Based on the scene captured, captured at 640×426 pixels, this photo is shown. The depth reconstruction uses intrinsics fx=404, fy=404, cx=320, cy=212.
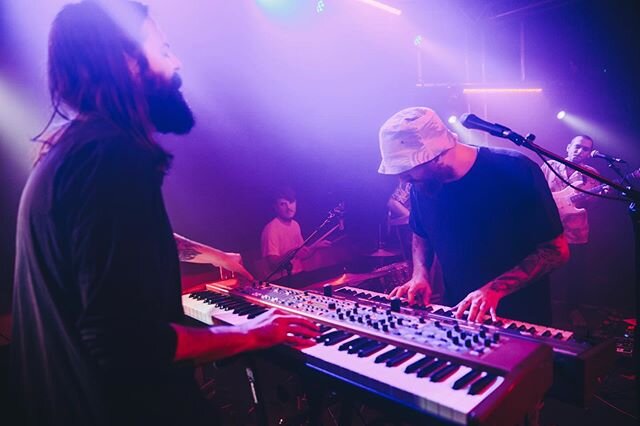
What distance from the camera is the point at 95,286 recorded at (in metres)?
1.09

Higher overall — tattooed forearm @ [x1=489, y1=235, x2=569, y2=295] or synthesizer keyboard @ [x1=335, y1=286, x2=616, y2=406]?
tattooed forearm @ [x1=489, y1=235, x2=569, y2=295]

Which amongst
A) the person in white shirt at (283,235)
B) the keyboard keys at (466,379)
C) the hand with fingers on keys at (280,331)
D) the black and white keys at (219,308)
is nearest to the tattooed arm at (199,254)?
the black and white keys at (219,308)

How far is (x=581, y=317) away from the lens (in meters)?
6.90

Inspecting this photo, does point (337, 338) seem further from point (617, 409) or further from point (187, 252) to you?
point (617, 409)

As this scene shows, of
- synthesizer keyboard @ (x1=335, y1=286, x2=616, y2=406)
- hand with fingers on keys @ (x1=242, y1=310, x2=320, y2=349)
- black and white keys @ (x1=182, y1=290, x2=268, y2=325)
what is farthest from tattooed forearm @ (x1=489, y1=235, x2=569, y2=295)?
Result: black and white keys @ (x1=182, y1=290, x2=268, y2=325)

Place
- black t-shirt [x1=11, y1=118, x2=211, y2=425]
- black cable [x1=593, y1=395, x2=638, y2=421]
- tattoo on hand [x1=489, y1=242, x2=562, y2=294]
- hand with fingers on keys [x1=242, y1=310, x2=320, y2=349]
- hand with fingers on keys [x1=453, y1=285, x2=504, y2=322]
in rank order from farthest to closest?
black cable [x1=593, y1=395, x2=638, y2=421] < tattoo on hand [x1=489, y1=242, x2=562, y2=294] < hand with fingers on keys [x1=453, y1=285, x2=504, y2=322] < hand with fingers on keys [x1=242, y1=310, x2=320, y2=349] < black t-shirt [x1=11, y1=118, x2=211, y2=425]

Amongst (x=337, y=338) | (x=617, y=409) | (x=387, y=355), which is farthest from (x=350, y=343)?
(x=617, y=409)

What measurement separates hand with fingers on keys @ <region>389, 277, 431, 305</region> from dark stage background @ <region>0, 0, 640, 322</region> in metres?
4.56

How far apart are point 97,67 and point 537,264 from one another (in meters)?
2.41

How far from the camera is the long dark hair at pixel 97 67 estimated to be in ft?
4.43

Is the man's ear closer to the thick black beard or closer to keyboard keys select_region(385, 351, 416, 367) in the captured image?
the thick black beard

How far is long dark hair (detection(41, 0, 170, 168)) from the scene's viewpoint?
135 cm

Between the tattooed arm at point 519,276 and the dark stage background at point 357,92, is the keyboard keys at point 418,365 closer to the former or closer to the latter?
the tattooed arm at point 519,276

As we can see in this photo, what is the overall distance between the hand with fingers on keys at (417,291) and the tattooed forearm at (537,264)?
1.52ft
